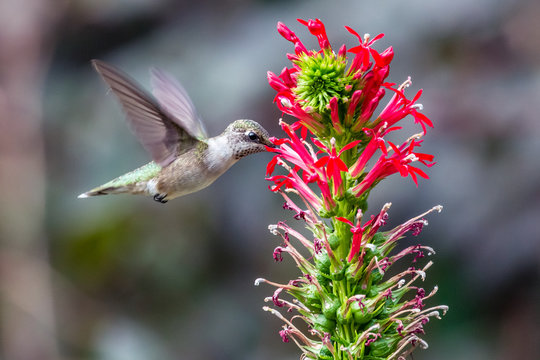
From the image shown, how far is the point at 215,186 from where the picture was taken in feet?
14.9

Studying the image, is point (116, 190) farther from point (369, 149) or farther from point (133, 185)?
point (369, 149)

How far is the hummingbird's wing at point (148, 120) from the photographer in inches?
94.9

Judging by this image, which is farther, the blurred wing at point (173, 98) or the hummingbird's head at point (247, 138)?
the blurred wing at point (173, 98)

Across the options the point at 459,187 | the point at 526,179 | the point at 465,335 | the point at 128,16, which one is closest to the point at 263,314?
the point at 465,335

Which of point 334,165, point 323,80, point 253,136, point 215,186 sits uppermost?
point 215,186

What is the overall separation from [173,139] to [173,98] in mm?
176

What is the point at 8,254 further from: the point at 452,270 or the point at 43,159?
the point at 452,270

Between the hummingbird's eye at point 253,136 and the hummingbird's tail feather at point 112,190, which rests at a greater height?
the hummingbird's tail feather at point 112,190

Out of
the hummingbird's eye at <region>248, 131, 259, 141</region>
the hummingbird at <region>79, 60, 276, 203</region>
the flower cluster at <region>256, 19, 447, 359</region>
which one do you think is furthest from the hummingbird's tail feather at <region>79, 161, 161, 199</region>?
the flower cluster at <region>256, 19, 447, 359</region>

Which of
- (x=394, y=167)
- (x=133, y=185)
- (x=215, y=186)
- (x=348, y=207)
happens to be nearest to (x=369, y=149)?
(x=394, y=167)

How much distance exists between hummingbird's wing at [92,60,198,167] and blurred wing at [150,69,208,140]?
0.04 meters

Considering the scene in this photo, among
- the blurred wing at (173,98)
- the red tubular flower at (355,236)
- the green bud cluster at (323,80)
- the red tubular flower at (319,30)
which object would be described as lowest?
the red tubular flower at (355,236)

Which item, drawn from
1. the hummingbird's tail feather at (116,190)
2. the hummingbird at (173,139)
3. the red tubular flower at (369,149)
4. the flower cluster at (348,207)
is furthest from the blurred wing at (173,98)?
the red tubular flower at (369,149)

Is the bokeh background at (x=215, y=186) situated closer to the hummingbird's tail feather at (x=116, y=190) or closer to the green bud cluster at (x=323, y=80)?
the hummingbird's tail feather at (x=116, y=190)
